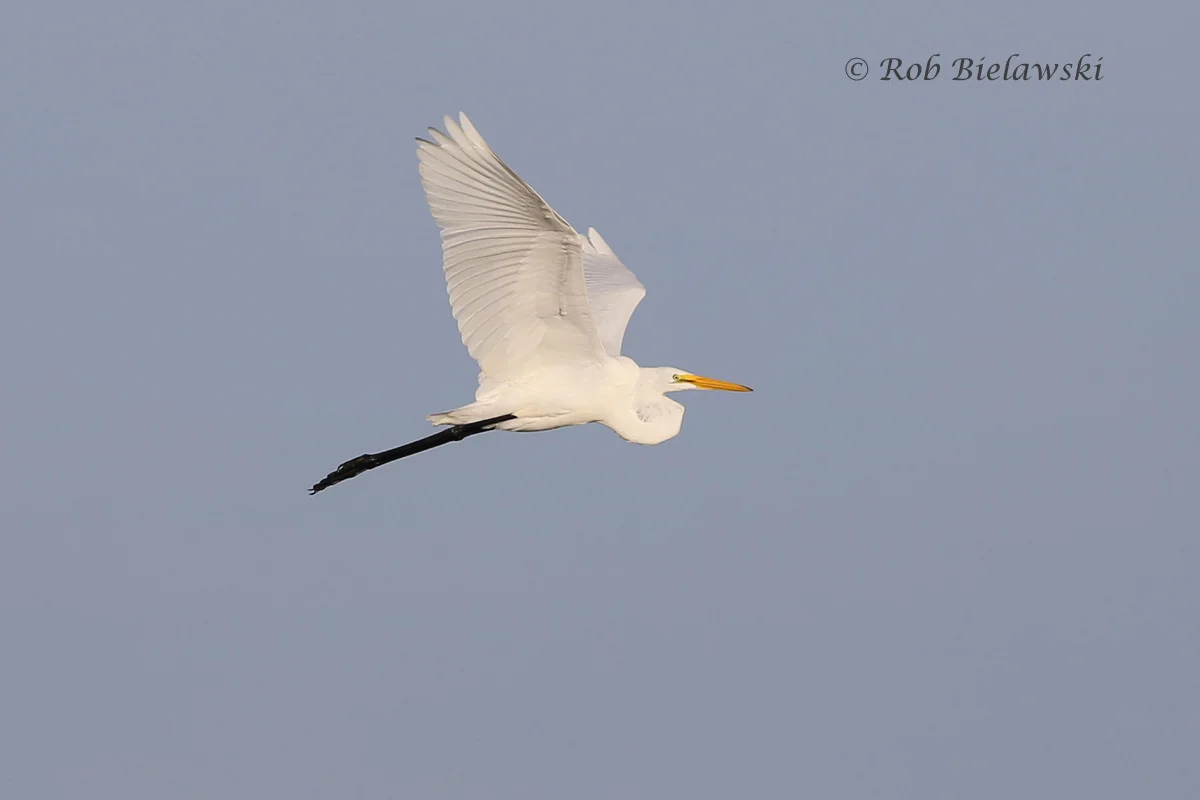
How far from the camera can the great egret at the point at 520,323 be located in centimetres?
1088

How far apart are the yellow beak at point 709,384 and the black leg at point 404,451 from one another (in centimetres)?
155

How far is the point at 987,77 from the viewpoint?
54.3 ft

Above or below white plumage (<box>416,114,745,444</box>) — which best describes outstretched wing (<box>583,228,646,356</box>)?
above

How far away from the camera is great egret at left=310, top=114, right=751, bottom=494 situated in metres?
10.9

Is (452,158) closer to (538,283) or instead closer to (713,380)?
(538,283)

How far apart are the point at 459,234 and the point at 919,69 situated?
7.57 metres

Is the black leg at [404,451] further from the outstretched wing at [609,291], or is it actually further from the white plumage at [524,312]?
the outstretched wing at [609,291]

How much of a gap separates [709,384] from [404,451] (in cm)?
246

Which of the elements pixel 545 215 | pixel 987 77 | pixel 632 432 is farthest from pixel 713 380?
pixel 987 77

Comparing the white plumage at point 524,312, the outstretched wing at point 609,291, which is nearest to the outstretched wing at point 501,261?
the white plumage at point 524,312

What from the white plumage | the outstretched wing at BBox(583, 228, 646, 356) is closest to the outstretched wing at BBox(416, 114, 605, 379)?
the white plumage

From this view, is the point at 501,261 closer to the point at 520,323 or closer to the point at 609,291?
the point at 520,323

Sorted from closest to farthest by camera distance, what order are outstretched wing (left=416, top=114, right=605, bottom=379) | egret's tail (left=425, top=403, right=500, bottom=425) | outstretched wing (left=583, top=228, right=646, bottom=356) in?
outstretched wing (left=416, top=114, right=605, bottom=379)
egret's tail (left=425, top=403, right=500, bottom=425)
outstretched wing (left=583, top=228, right=646, bottom=356)

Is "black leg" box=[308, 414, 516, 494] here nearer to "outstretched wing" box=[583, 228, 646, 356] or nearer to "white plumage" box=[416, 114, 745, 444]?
"white plumage" box=[416, 114, 745, 444]
